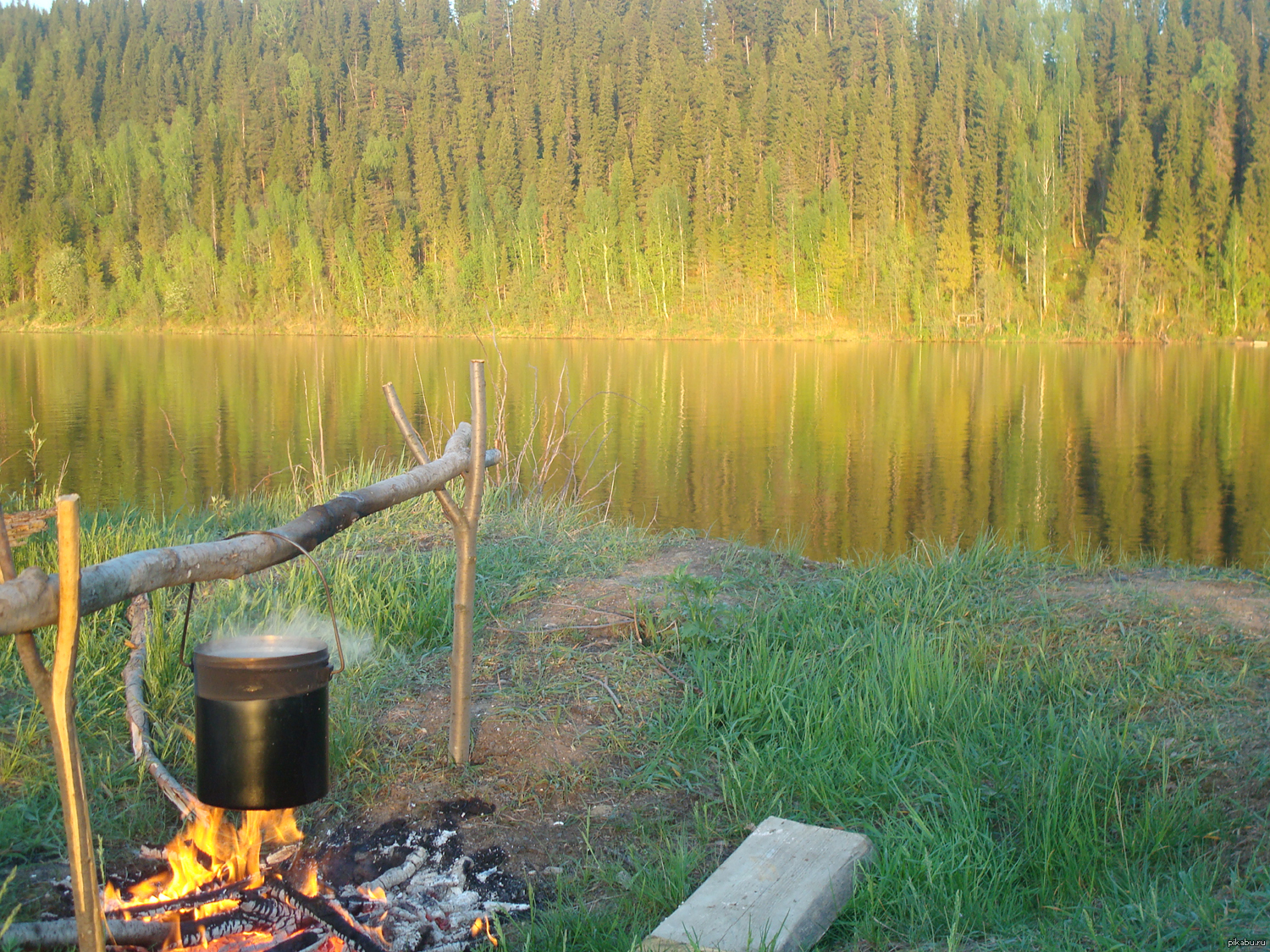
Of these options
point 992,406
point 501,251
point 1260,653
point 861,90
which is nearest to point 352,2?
point 501,251

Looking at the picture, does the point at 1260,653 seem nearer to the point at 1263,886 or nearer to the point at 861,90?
the point at 1263,886

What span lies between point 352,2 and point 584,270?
36655 millimetres

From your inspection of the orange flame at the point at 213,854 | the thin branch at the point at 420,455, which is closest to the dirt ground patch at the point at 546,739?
the orange flame at the point at 213,854

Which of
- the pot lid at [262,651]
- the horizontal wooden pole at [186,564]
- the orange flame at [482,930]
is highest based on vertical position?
the horizontal wooden pole at [186,564]

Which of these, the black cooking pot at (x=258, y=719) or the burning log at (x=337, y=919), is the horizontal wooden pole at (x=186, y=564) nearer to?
the black cooking pot at (x=258, y=719)

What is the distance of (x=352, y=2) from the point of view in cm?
7156

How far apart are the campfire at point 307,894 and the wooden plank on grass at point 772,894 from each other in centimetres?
52

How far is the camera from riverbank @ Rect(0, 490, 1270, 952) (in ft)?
8.59

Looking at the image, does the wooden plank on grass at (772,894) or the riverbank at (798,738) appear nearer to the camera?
the wooden plank on grass at (772,894)

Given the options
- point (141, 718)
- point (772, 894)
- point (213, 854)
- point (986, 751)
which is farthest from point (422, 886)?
point (986, 751)

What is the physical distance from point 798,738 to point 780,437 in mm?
12363

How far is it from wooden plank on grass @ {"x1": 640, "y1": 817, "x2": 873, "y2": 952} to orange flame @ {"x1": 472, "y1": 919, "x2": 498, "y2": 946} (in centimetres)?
44

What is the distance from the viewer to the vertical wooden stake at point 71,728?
5.40 feet

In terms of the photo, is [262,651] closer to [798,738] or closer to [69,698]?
[69,698]
